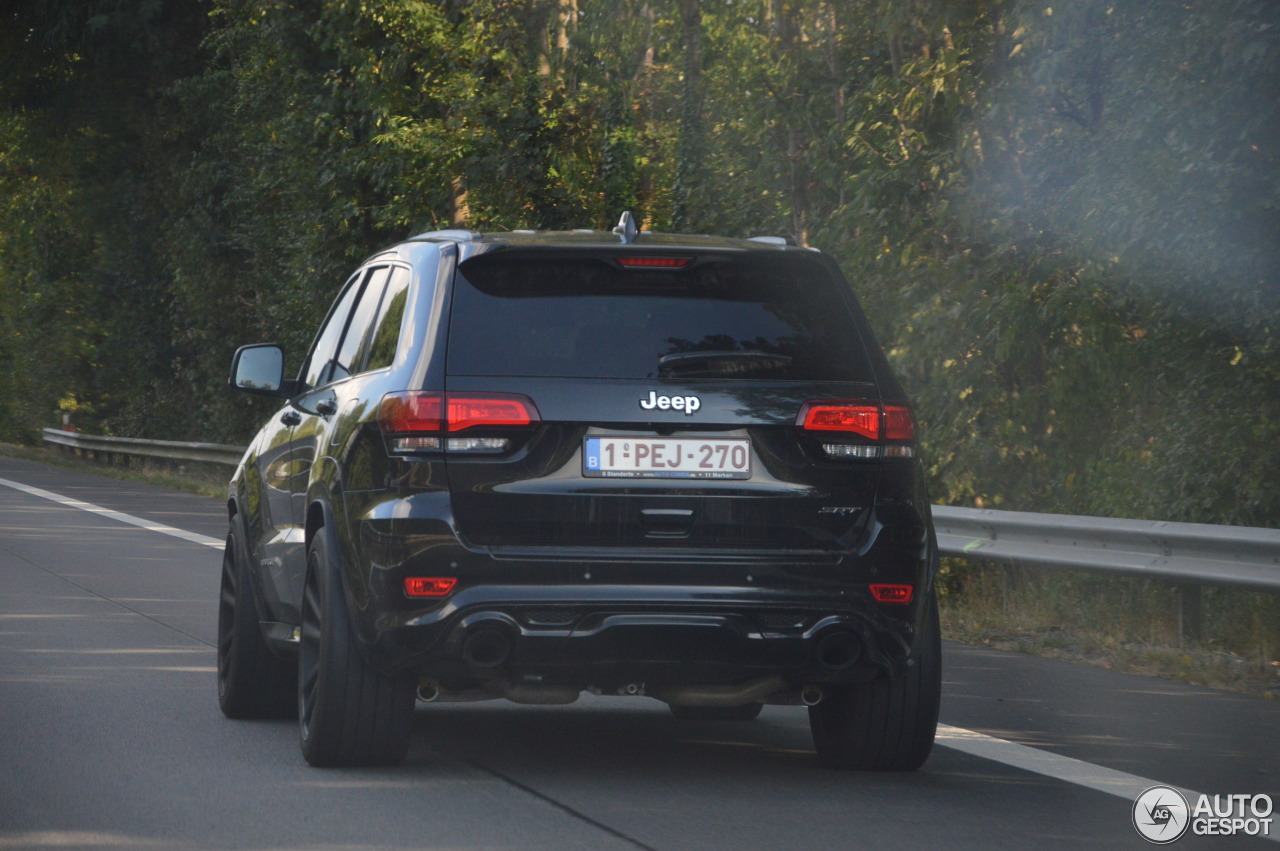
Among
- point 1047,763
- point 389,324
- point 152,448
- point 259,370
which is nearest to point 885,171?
point 259,370

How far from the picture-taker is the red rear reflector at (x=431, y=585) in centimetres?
561

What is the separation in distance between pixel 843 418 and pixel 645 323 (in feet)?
2.19

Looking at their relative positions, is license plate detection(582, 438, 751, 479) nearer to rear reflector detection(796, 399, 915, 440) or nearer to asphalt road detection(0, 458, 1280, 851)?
rear reflector detection(796, 399, 915, 440)

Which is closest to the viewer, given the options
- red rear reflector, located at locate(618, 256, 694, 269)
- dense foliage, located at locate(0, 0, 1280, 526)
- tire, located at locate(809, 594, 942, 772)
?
red rear reflector, located at locate(618, 256, 694, 269)

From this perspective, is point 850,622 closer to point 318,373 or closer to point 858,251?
point 318,373

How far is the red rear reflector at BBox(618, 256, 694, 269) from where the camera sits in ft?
19.4

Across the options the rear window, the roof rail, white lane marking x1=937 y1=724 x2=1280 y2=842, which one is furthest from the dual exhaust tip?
the roof rail

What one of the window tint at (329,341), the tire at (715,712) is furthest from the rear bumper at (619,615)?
the window tint at (329,341)

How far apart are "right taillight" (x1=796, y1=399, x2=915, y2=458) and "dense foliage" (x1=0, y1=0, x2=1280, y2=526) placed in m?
5.70

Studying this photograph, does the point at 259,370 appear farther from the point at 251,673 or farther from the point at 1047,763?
the point at 1047,763

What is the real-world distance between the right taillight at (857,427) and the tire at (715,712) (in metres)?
1.55

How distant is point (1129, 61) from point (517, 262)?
7.67 meters

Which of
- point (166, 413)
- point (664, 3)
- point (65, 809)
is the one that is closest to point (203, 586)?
point (65, 809)

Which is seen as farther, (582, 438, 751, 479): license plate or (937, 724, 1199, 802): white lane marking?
(937, 724, 1199, 802): white lane marking
